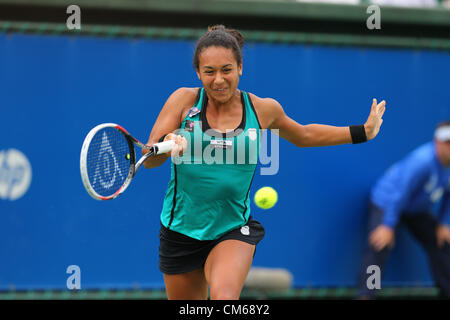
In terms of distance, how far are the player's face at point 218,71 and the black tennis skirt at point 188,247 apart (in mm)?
789

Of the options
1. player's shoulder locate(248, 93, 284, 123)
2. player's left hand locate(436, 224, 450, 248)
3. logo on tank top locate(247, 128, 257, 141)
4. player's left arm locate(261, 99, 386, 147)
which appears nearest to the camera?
logo on tank top locate(247, 128, 257, 141)

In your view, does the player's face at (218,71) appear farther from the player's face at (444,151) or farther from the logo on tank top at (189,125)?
the player's face at (444,151)

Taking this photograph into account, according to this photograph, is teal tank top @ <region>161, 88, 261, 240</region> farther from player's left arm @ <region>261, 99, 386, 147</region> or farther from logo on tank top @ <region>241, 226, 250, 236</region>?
player's left arm @ <region>261, 99, 386, 147</region>

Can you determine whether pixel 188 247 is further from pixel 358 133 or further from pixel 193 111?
pixel 358 133

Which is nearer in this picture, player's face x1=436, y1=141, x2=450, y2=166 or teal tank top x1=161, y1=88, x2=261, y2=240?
teal tank top x1=161, y1=88, x2=261, y2=240

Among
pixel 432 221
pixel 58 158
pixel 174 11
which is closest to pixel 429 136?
pixel 432 221

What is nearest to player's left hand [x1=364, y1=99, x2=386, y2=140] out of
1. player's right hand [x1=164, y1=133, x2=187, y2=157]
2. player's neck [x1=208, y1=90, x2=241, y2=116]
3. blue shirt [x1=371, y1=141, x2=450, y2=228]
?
player's neck [x1=208, y1=90, x2=241, y2=116]

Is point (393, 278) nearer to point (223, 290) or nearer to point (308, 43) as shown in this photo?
point (308, 43)

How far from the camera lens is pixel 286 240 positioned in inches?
267

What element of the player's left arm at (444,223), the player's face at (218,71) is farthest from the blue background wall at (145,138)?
the player's face at (218,71)

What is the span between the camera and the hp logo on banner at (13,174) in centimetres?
636

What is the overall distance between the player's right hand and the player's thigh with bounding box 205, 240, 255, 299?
0.63 m

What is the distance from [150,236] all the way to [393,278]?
8.18 feet

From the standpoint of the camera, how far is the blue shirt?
253 inches
